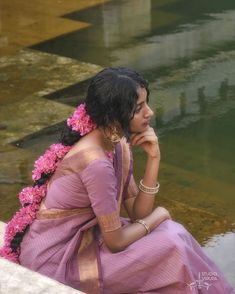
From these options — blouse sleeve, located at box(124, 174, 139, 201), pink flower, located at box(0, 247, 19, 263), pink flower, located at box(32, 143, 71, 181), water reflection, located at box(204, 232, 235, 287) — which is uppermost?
pink flower, located at box(32, 143, 71, 181)

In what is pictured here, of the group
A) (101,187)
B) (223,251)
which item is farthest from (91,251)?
(223,251)

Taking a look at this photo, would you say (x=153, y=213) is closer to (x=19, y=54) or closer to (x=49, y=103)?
(x=49, y=103)

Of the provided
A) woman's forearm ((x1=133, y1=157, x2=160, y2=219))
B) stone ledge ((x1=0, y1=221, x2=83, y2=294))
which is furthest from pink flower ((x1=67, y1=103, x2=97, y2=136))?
stone ledge ((x1=0, y1=221, x2=83, y2=294))

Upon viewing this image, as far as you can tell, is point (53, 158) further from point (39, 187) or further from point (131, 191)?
point (131, 191)

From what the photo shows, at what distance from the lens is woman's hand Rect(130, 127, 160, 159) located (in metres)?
2.89

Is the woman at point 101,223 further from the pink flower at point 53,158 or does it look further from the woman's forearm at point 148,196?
the woman's forearm at point 148,196

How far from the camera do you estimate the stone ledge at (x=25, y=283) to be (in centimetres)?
214

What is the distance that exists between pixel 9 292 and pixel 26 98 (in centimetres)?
406

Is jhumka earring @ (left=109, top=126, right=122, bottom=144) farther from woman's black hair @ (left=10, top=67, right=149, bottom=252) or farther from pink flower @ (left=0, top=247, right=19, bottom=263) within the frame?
pink flower @ (left=0, top=247, right=19, bottom=263)

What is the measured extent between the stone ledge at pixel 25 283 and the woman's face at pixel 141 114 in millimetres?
821

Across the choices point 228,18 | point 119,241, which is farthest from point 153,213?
point 228,18

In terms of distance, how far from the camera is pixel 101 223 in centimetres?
266

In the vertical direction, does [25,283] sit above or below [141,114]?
below

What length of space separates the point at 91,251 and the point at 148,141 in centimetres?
53
